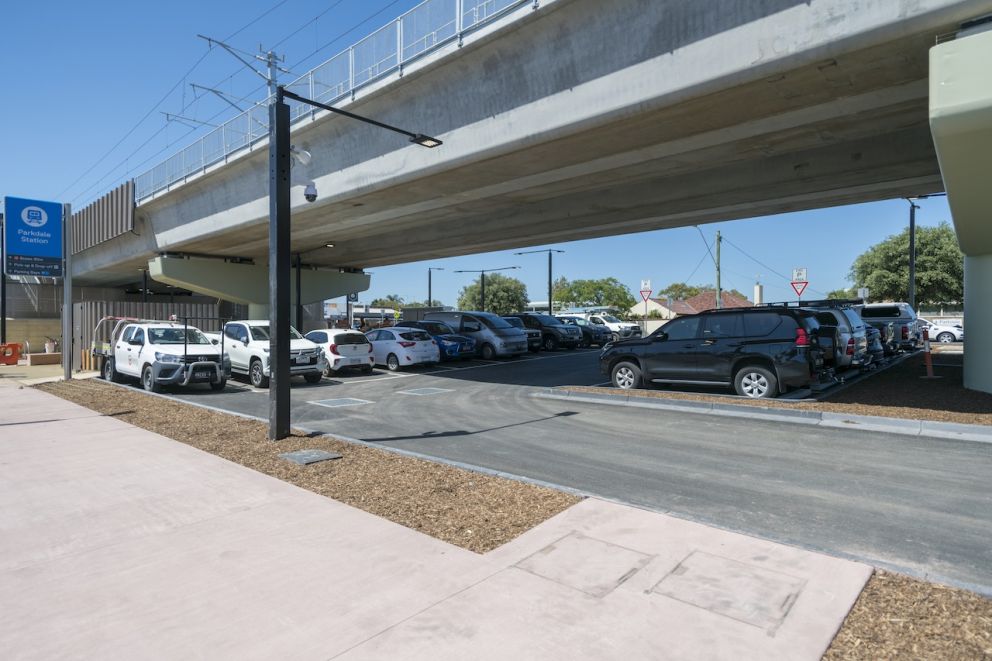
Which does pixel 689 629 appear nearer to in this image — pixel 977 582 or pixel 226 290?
pixel 977 582

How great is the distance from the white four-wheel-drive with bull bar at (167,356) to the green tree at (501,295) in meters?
79.2

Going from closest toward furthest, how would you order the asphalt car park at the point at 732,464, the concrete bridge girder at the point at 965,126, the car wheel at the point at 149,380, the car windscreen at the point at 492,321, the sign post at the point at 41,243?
1. the asphalt car park at the point at 732,464
2. the concrete bridge girder at the point at 965,126
3. the car wheel at the point at 149,380
4. the sign post at the point at 41,243
5. the car windscreen at the point at 492,321

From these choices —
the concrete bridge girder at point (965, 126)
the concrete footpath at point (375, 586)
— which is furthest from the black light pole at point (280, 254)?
the concrete bridge girder at point (965, 126)

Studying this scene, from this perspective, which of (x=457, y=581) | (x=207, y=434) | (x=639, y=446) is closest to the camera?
(x=457, y=581)

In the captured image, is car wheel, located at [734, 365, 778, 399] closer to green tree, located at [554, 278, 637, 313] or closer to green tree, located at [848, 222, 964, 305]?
green tree, located at [848, 222, 964, 305]

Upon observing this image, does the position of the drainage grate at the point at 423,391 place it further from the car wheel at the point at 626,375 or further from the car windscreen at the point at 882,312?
the car windscreen at the point at 882,312

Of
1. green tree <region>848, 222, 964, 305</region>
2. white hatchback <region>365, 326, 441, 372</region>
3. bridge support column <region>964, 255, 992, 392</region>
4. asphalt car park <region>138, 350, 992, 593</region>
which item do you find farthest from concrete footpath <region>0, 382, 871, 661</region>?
green tree <region>848, 222, 964, 305</region>

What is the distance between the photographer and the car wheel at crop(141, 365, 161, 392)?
568 inches

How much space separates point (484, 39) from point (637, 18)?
324cm

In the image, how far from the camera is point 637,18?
9625mm

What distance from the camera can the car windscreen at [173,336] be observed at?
603 inches

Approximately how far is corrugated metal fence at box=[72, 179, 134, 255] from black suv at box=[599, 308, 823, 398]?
25180 mm

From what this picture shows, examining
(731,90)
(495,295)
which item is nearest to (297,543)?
(731,90)

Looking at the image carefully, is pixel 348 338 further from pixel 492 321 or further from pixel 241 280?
pixel 241 280
